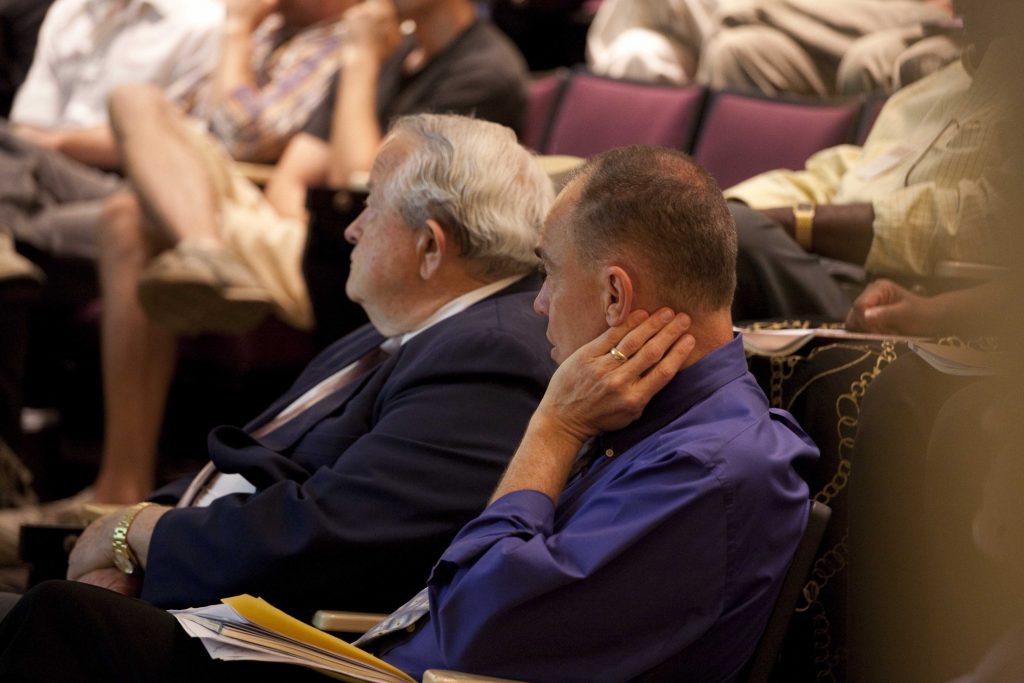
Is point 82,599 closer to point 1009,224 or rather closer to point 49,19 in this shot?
point 1009,224

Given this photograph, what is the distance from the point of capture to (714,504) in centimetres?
118

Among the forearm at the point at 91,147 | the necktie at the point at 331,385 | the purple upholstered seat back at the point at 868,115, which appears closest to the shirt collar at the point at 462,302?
the necktie at the point at 331,385

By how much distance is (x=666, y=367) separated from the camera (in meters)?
1.27

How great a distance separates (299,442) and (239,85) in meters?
2.31

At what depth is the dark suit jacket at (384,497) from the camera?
64.2 inches

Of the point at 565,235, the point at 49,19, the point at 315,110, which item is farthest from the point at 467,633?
the point at 49,19

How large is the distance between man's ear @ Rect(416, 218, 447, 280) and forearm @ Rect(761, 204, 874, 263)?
67 centimetres

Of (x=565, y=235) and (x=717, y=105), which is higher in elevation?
(x=565, y=235)

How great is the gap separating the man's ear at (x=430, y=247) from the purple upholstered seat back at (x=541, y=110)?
1905 millimetres

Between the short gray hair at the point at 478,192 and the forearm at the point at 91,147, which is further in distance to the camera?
the forearm at the point at 91,147

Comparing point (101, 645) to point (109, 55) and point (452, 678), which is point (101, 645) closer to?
point (452, 678)

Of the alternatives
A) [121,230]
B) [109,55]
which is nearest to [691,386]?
[121,230]

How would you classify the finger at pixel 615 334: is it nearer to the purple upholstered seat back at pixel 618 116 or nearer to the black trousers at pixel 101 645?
the black trousers at pixel 101 645

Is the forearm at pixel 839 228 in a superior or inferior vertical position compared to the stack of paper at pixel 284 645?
inferior
